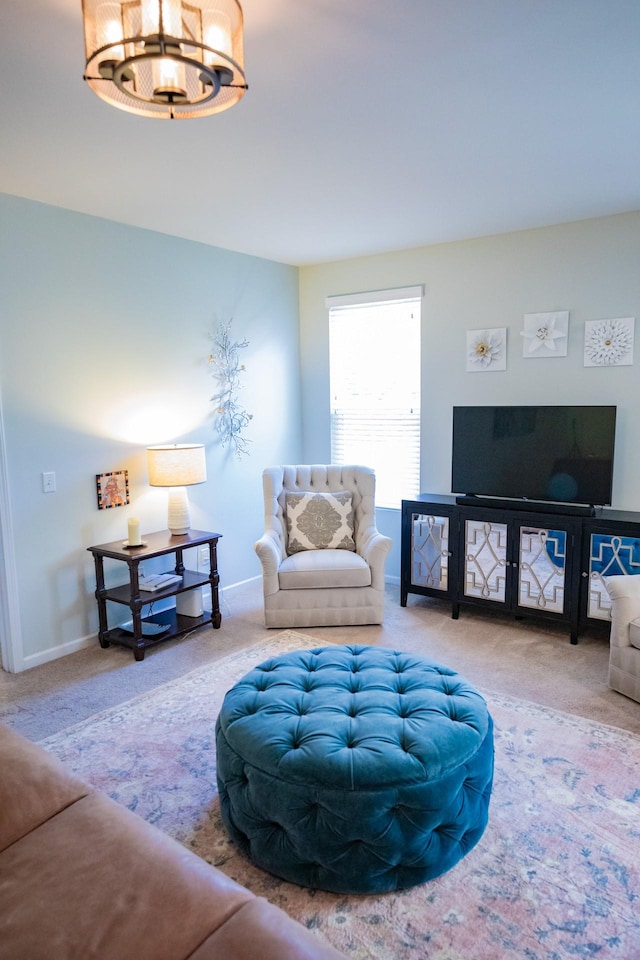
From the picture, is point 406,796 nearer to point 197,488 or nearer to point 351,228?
point 197,488

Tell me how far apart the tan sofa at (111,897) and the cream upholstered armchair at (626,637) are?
2.42 meters

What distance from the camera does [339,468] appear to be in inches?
182

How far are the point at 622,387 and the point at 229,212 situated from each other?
2.64 metres

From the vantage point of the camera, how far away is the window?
489cm

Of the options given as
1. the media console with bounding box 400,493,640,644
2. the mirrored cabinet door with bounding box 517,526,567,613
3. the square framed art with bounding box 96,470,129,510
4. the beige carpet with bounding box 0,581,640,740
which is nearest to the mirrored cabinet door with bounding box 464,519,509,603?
the media console with bounding box 400,493,640,644

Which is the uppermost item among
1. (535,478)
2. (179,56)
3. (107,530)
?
(179,56)

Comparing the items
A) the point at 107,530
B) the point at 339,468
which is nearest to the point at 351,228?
the point at 339,468

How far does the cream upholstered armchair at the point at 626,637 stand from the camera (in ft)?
9.90

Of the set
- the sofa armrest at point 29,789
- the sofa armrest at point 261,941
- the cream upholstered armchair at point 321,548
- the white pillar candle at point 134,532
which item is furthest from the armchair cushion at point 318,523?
the sofa armrest at point 261,941

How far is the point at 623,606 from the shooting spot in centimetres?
305

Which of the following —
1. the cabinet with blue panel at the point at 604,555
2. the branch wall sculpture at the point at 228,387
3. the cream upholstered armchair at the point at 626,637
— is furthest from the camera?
the branch wall sculpture at the point at 228,387

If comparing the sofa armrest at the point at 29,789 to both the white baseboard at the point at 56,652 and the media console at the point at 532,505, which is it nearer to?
the white baseboard at the point at 56,652

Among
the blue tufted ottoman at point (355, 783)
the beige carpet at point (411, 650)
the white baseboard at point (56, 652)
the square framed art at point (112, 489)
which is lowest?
the beige carpet at point (411, 650)

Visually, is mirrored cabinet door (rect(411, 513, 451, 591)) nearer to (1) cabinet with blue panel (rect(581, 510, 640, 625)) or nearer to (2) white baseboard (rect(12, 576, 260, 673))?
(1) cabinet with blue panel (rect(581, 510, 640, 625))
